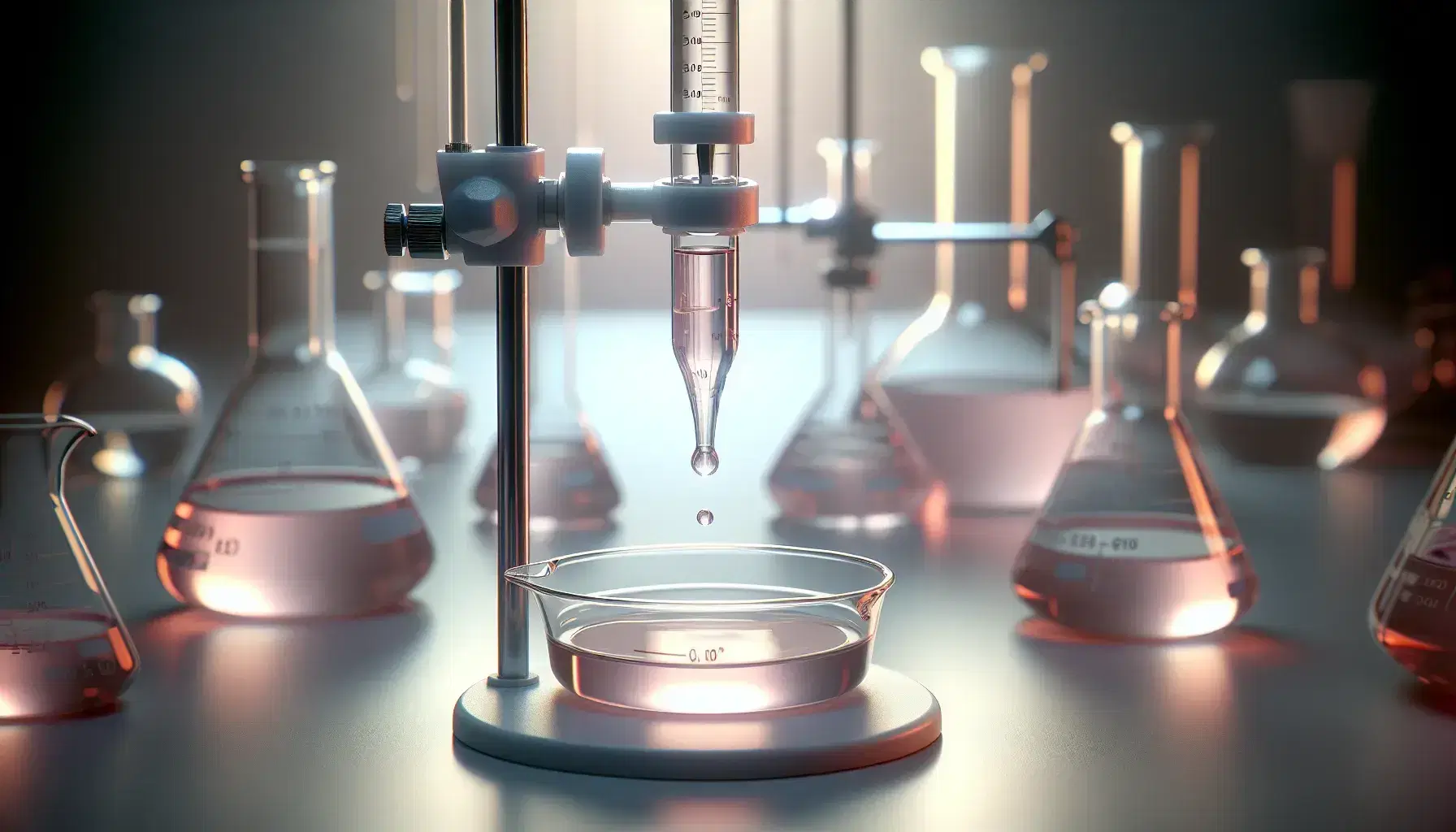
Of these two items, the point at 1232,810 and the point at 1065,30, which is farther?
the point at 1065,30

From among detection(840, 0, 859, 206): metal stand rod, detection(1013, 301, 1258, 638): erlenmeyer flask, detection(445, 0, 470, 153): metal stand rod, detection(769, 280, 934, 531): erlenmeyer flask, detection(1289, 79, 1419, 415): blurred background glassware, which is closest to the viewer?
detection(445, 0, 470, 153): metal stand rod

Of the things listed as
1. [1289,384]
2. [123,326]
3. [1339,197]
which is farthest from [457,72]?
[1339,197]

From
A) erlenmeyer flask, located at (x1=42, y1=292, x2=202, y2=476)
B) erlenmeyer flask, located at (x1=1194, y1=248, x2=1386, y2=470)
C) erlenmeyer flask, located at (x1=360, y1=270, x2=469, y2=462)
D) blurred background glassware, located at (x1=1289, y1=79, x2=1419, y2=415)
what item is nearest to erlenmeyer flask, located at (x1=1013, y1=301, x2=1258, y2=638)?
erlenmeyer flask, located at (x1=1194, y1=248, x2=1386, y2=470)

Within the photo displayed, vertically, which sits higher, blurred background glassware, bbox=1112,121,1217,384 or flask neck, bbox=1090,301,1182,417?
blurred background glassware, bbox=1112,121,1217,384

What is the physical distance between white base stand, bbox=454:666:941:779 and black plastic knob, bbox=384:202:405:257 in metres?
0.21

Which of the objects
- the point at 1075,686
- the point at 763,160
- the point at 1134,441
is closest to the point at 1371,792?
the point at 1075,686

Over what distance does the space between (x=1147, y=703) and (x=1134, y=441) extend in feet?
0.68

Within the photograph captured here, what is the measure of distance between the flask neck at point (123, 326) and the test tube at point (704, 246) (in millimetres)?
882

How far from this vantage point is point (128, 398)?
152cm

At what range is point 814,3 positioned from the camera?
285 cm

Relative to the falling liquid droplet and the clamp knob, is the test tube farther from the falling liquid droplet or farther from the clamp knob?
the clamp knob

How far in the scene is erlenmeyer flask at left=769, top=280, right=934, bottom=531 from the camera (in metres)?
1.31

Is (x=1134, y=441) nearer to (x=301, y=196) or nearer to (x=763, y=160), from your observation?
(x=301, y=196)

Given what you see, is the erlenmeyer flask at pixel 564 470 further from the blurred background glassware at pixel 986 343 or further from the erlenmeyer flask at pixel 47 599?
the erlenmeyer flask at pixel 47 599
